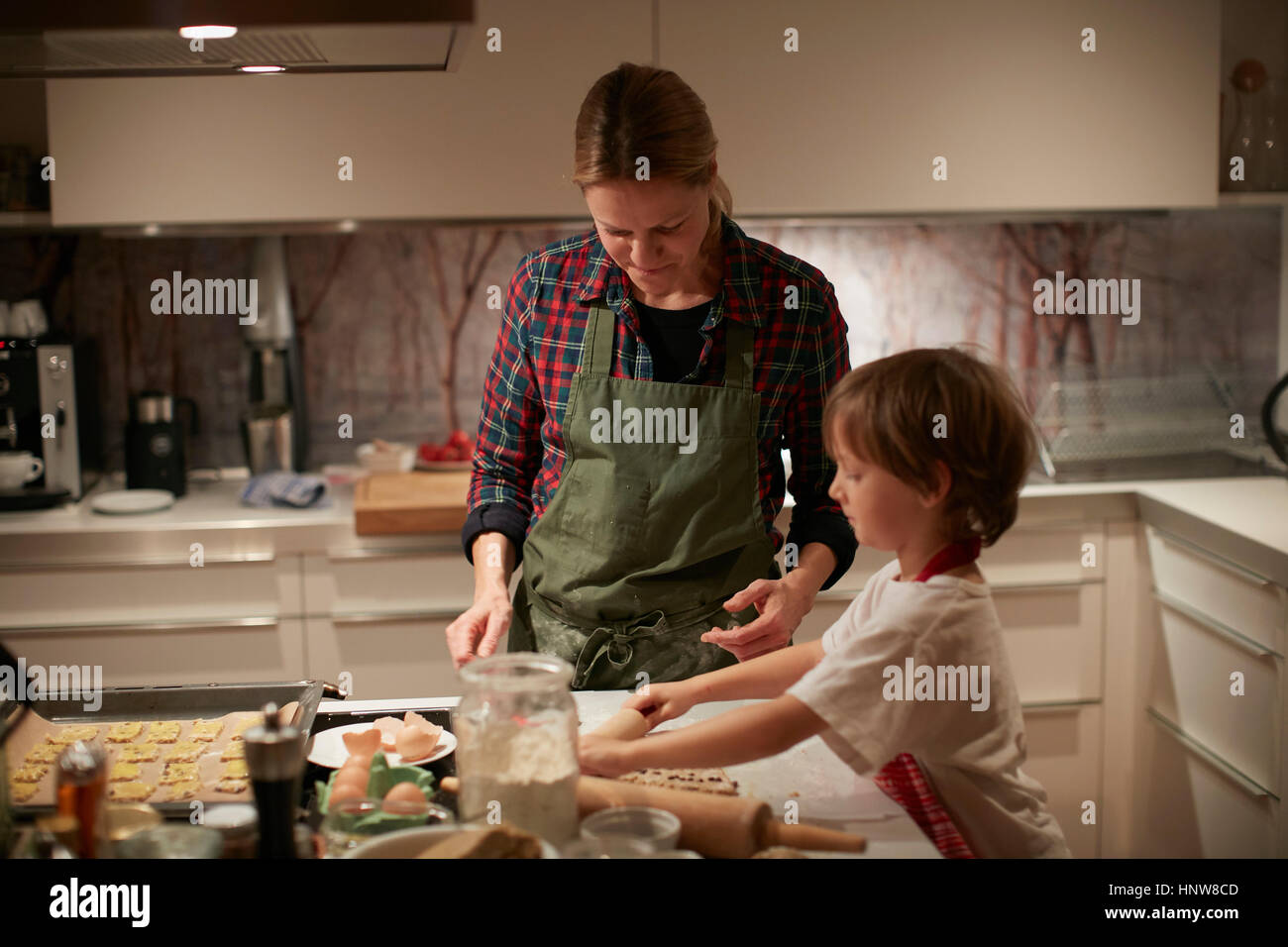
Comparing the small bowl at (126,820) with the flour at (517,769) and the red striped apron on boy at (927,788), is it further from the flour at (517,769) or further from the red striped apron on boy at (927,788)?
the red striped apron on boy at (927,788)

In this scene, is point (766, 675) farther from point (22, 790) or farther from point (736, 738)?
point (22, 790)

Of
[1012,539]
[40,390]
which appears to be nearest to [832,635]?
[1012,539]

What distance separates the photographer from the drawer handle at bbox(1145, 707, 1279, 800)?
2227 mm

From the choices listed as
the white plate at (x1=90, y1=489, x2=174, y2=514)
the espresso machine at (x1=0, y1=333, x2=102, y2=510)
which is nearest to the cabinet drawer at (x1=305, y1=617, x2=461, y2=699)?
the white plate at (x1=90, y1=489, x2=174, y2=514)

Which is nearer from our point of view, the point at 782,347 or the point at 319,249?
the point at 782,347

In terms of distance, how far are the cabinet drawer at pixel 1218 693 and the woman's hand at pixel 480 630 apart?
151 cm

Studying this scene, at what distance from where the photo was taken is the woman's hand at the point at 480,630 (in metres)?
1.28

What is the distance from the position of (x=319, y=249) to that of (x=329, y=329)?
0.63 feet

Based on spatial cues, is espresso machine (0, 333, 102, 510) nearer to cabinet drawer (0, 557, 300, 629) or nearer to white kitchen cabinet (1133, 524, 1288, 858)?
cabinet drawer (0, 557, 300, 629)

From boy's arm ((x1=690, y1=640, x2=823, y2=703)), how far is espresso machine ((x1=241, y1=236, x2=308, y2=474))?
179 centimetres

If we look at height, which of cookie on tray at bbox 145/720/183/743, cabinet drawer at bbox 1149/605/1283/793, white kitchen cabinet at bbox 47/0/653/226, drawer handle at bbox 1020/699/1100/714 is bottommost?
drawer handle at bbox 1020/699/1100/714

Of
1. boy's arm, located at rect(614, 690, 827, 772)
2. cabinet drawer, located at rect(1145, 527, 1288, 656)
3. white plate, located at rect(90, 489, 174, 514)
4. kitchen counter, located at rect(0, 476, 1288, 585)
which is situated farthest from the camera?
white plate, located at rect(90, 489, 174, 514)

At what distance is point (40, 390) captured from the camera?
2555 mm
